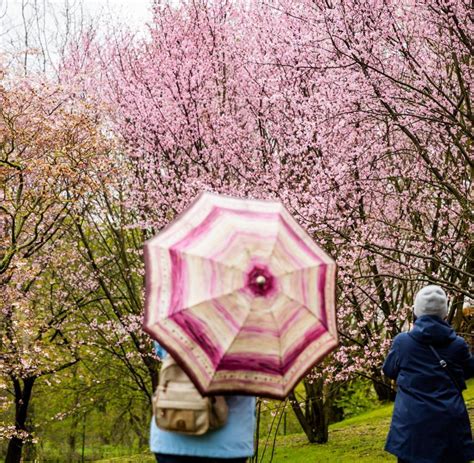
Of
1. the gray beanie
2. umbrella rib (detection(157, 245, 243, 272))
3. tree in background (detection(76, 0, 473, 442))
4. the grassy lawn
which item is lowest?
the grassy lawn

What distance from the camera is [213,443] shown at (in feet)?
9.13

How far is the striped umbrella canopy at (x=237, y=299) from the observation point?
2.79 metres

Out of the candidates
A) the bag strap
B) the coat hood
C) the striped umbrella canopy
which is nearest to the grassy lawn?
the bag strap

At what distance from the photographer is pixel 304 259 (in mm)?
3109

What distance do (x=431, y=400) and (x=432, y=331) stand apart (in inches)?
17.4

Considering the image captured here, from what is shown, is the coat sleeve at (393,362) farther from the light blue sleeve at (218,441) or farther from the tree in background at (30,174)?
the tree in background at (30,174)

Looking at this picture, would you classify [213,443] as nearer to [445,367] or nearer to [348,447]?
[445,367]

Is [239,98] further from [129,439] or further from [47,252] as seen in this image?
[129,439]

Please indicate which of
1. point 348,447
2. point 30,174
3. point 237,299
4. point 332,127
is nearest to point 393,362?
point 237,299

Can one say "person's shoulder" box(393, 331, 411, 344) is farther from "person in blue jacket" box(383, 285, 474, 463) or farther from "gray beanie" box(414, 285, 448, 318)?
"gray beanie" box(414, 285, 448, 318)

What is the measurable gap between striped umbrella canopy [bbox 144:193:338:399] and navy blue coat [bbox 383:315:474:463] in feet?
4.34

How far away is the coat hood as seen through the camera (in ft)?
13.5

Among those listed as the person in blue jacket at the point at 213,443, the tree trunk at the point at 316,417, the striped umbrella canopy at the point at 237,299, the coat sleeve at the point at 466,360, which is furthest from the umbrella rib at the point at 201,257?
the tree trunk at the point at 316,417

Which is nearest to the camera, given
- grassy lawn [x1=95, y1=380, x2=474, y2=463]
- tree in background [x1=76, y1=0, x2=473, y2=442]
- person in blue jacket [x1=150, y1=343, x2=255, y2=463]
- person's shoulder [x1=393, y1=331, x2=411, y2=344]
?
person in blue jacket [x1=150, y1=343, x2=255, y2=463]
